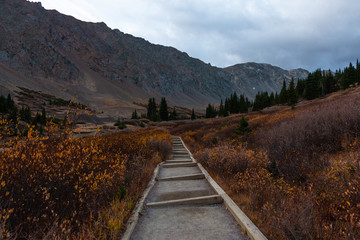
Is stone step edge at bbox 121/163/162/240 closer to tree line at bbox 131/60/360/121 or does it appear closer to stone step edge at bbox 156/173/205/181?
stone step edge at bbox 156/173/205/181

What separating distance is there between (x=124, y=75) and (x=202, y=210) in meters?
201

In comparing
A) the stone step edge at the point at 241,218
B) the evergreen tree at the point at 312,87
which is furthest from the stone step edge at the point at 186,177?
the evergreen tree at the point at 312,87

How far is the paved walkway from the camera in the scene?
135 inches

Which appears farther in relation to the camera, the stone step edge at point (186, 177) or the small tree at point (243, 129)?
the small tree at point (243, 129)

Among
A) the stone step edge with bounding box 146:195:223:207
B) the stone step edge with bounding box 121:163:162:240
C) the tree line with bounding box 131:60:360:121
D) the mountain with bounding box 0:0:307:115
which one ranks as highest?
the mountain with bounding box 0:0:307:115

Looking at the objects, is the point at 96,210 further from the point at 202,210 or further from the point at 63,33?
the point at 63,33

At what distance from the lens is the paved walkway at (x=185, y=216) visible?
3437 millimetres

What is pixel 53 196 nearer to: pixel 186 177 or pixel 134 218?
pixel 134 218

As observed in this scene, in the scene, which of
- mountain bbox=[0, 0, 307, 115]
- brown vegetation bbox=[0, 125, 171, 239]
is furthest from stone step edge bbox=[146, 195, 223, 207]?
mountain bbox=[0, 0, 307, 115]

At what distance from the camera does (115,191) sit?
4.55m

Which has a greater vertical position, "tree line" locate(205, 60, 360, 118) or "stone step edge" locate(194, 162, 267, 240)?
"tree line" locate(205, 60, 360, 118)

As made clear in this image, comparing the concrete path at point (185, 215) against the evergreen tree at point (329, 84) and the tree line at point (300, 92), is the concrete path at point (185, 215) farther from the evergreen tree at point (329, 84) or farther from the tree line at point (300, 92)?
the evergreen tree at point (329, 84)

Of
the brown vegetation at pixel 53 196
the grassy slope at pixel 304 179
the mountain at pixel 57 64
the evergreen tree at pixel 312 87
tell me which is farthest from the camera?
the mountain at pixel 57 64

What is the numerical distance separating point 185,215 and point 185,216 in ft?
0.17
